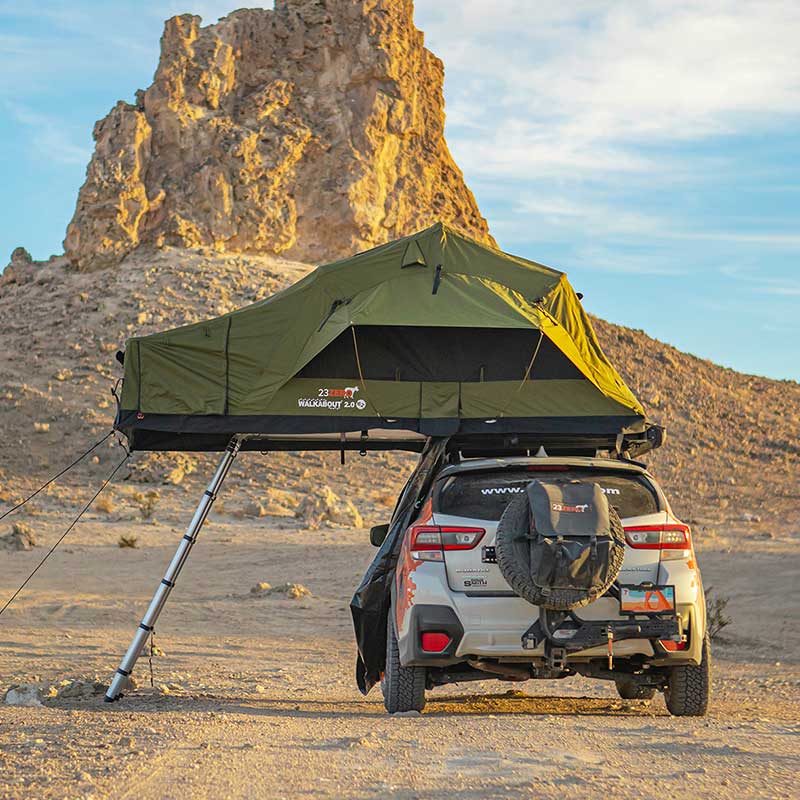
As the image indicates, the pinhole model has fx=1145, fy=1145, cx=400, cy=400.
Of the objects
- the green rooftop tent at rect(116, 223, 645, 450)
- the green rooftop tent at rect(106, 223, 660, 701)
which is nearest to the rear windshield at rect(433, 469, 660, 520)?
the green rooftop tent at rect(106, 223, 660, 701)

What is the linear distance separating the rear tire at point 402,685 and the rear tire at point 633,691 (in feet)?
6.52

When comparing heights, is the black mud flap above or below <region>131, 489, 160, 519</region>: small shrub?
below

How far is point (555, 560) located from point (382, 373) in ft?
11.7

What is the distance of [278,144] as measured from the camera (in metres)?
65.1

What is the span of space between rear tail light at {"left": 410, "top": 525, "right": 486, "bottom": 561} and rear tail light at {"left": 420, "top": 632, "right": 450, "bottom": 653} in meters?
0.47

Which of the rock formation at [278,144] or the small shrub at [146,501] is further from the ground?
the rock formation at [278,144]

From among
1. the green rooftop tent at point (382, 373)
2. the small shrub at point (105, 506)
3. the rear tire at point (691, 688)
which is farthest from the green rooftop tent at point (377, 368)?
the small shrub at point (105, 506)

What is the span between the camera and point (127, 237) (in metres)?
58.5

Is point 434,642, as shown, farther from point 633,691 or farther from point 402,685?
point 633,691

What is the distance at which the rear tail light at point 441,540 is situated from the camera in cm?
721

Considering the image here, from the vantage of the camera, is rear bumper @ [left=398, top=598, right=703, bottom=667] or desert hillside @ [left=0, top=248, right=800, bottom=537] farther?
desert hillside @ [left=0, top=248, right=800, bottom=537]

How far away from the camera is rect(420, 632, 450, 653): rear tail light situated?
282 inches

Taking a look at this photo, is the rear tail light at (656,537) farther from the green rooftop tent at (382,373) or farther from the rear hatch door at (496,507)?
the green rooftop tent at (382,373)

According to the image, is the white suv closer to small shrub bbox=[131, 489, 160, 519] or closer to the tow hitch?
the tow hitch
